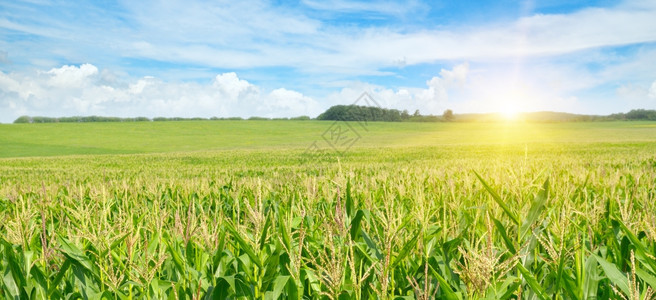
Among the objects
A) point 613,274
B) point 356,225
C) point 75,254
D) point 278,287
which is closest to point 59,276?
point 75,254

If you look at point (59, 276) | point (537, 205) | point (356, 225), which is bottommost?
point (59, 276)

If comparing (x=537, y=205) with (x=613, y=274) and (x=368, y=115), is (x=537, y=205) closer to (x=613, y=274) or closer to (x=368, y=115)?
(x=613, y=274)

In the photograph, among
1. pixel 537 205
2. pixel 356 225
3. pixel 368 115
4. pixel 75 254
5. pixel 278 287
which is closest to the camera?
pixel 278 287

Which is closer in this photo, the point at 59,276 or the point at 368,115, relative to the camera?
the point at 59,276

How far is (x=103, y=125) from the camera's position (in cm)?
8600

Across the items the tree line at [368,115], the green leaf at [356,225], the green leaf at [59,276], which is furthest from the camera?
the tree line at [368,115]

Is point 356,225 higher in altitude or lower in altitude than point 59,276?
higher

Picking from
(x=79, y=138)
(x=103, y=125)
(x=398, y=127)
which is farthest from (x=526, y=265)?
(x=103, y=125)

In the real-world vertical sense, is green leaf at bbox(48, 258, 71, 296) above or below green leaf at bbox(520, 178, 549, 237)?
below

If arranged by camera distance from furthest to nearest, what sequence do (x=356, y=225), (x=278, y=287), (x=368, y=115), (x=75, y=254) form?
1. (x=368, y=115)
2. (x=356, y=225)
3. (x=75, y=254)
4. (x=278, y=287)

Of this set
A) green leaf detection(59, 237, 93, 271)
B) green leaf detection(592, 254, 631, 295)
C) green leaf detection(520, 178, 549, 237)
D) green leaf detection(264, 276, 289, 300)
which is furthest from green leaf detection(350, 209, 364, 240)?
green leaf detection(59, 237, 93, 271)

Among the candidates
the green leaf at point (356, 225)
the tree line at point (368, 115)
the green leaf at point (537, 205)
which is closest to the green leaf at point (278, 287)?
the green leaf at point (356, 225)

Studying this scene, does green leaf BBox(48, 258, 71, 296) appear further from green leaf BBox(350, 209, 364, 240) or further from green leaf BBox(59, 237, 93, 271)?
green leaf BBox(350, 209, 364, 240)

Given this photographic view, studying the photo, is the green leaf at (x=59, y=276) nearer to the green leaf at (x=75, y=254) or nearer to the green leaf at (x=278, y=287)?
the green leaf at (x=75, y=254)
